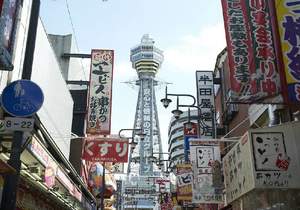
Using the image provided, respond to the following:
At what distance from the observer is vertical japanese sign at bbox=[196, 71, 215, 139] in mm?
23312

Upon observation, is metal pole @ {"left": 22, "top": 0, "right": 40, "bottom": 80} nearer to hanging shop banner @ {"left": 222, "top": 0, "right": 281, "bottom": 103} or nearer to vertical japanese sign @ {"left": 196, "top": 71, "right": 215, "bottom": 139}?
hanging shop banner @ {"left": 222, "top": 0, "right": 281, "bottom": 103}

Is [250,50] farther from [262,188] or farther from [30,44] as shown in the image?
[30,44]

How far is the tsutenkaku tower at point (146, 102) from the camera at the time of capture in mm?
145875

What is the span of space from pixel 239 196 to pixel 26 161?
583cm

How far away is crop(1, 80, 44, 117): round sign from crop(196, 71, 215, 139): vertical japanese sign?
616 inches

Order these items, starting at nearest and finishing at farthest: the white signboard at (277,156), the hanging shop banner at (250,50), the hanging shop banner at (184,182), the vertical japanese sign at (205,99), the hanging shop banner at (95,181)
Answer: the white signboard at (277,156) → the hanging shop banner at (250,50) → the hanging shop banner at (184,182) → the vertical japanese sign at (205,99) → the hanging shop banner at (95,181)

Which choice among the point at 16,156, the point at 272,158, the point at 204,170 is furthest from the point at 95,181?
the point at 16,156

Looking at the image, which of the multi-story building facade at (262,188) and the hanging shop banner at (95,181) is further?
the hanging shop banner at (95,181)

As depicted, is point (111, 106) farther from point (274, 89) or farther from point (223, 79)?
point (274, 89)

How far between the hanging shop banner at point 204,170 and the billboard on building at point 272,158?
636 cm

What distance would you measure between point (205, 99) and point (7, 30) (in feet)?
54.3

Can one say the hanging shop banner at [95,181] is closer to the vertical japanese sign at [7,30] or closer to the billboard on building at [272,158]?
the billboard on building at [272,158]

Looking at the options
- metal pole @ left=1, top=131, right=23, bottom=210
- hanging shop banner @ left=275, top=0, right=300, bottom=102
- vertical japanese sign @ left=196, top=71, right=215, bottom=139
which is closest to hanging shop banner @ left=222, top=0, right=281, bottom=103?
hanging shop banner @ left=275, top=0, right=300, bottom=102

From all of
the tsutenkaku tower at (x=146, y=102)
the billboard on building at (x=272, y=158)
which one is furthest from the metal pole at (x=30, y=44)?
the tsutenkaku tower at (x=146, y=102)
